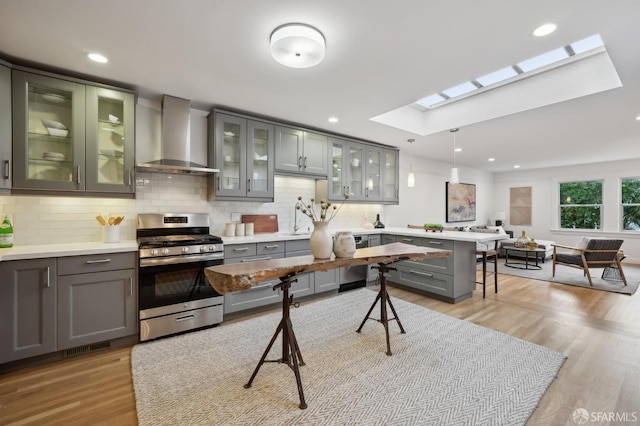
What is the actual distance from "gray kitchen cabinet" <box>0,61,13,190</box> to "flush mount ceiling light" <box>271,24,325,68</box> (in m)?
2.28

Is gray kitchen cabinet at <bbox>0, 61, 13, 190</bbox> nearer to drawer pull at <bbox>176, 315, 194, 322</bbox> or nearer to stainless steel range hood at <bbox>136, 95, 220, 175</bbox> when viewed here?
stainless steel range hood at <bbox>136, 95, 220, 175</bbox>

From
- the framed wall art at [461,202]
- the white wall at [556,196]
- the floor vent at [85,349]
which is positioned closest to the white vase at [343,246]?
the floor vent at [85,349]

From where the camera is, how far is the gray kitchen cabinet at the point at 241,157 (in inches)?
132

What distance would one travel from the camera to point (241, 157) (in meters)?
3.51

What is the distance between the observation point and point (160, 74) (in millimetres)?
2598

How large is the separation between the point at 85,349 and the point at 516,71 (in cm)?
530

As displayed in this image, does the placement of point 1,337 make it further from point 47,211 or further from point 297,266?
point 297,266

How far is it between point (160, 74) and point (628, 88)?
4.69 meters

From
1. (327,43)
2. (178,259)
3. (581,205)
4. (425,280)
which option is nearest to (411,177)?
(425,280)

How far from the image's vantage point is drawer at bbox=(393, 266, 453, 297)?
3.77m

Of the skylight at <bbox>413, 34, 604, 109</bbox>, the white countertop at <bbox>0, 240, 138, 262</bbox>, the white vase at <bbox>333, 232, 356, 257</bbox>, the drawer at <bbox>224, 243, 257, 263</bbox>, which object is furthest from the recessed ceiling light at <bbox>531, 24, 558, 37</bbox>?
the white countertop at <bbox>0, 240, 138, 262</bbox>

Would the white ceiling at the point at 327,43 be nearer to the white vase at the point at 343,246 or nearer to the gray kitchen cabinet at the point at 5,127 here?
the gray kitchen cabinet at the point at 5,127

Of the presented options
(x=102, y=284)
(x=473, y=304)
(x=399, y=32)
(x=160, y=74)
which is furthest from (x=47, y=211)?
(x=473, y=304)

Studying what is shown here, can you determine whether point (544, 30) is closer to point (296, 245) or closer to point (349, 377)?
point (349, 377)
